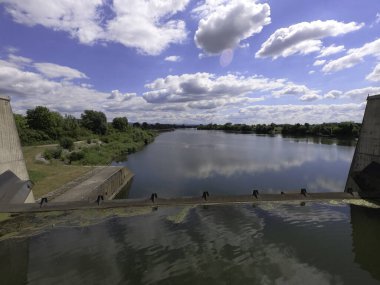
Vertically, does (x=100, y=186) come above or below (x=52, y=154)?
below

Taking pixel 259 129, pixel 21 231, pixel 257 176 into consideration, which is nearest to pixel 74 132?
pixel 257 176

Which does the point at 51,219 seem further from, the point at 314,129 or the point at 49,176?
the point at 314,129

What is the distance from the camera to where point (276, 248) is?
41.2ft

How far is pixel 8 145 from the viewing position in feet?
54.8

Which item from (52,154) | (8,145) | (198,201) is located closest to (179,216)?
(198,201)

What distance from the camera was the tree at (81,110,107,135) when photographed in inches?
3533

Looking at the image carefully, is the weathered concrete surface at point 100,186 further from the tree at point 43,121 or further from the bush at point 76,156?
the tree at point 43,121

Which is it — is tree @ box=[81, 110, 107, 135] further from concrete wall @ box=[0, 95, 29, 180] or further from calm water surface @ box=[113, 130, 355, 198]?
concrete wall @ box=[0, 95, 29, 180]

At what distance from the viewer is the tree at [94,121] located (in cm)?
8975

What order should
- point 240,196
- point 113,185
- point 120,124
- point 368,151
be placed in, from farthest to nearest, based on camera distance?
point 120,124
point 113,185
point 368,151
point 240,196

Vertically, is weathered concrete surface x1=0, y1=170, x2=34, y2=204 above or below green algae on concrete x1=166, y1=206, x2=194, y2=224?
above

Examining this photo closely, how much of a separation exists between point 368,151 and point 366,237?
7829 mm

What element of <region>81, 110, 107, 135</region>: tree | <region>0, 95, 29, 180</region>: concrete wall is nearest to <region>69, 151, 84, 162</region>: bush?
<region>0, 95, 29, 180</region>: concrete wall

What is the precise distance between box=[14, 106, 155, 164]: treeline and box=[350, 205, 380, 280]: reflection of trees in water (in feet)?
117
